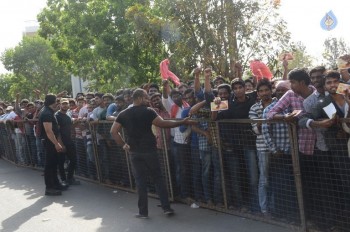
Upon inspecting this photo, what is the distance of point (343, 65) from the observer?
218 inches

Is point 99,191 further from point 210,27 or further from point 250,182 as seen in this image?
point 210,27

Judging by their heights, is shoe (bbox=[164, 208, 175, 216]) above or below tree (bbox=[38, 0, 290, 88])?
below

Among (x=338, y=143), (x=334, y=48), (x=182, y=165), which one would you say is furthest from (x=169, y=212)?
(x=334, y=48)

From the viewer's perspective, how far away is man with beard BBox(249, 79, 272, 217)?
214 inches

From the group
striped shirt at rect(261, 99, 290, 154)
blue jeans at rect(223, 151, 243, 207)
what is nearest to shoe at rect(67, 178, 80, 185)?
blue jeans at rect(223, 151, 243, 207)

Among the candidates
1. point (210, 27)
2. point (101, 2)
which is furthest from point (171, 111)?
point (101, 2)

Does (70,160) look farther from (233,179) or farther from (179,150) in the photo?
(233,179)

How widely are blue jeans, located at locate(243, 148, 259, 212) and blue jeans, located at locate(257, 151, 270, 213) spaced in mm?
113

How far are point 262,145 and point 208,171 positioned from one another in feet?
3.92

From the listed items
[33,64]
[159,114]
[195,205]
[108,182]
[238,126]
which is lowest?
[195,205]

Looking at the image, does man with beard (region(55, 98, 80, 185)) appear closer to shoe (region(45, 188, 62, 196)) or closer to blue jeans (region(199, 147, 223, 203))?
shoe (region(45, 188, 62, 196))

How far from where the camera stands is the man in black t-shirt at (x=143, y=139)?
6121mm

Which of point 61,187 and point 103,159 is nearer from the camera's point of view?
point 61,187

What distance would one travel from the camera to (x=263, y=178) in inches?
216
